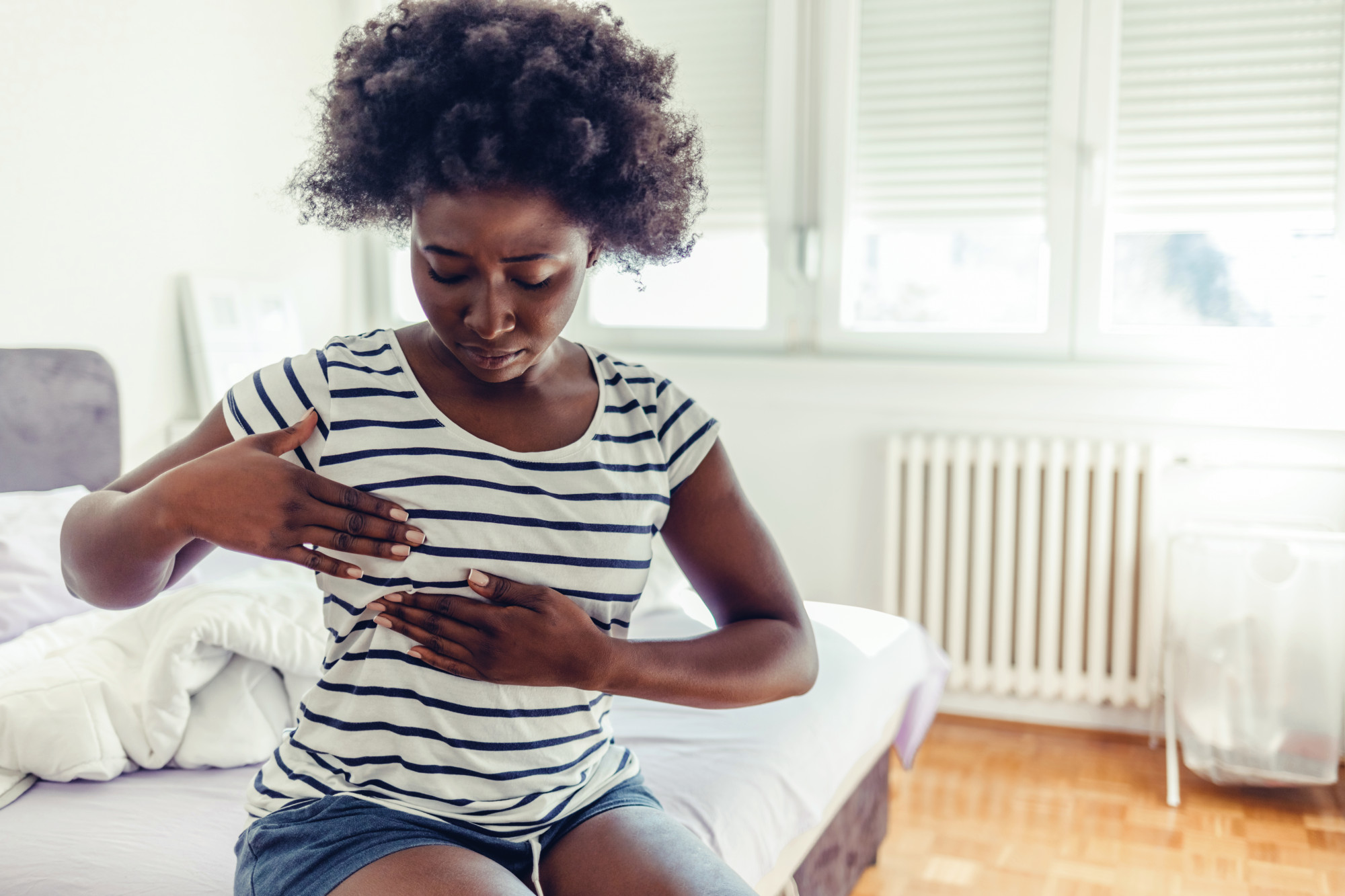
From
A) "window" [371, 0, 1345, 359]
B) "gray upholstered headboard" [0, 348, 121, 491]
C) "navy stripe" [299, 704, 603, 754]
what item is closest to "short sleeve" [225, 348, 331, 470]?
"navy stripe" [299, 704, 603, 754]

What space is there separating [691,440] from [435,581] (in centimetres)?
28

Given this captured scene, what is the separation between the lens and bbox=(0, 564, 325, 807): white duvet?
132 centimetres

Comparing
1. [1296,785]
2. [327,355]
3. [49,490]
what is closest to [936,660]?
[1296,785]

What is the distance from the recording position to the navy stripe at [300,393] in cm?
89

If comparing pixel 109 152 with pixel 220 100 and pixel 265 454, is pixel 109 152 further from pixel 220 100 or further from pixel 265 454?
pixel 265 454

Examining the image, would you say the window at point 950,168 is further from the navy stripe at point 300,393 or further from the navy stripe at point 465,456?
the navy stripe at point 300,393

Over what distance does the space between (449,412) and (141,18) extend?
2.16 m

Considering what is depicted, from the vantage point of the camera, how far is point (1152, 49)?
261 centimetres

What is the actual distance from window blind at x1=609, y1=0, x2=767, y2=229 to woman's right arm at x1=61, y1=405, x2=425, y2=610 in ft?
7.54

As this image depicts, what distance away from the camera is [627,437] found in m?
1.00

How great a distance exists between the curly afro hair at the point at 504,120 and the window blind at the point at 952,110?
6.26 ft

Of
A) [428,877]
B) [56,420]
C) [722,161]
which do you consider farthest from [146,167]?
[428,877]

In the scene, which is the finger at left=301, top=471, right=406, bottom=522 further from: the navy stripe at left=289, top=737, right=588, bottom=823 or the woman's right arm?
the navy stripe at left=289, top=737, right=588, bottom=823

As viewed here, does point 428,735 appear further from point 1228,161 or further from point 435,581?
point 1228,161
